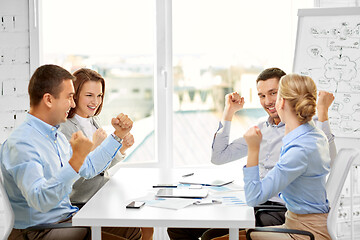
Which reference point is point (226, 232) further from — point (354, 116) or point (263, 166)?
point (354, 116)

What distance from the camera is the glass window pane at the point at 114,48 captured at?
3711 mm

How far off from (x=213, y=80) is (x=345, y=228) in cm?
162

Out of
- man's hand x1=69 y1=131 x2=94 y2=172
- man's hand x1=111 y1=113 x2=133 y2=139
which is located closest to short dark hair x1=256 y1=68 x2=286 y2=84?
man's hand x1=111 y1=113 x2=133 y2=139

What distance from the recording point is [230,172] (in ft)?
9.53

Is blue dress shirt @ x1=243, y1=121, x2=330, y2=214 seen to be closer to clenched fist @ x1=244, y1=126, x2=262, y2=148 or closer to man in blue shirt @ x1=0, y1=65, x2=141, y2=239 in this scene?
clenched fist @ x1=244, y1=126, x2=262, y2=148

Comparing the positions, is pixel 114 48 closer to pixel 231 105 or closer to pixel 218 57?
pixel 218 57

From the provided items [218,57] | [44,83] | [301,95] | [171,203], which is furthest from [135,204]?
[218,57]

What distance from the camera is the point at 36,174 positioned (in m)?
1.95

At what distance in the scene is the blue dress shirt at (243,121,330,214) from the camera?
1.95m

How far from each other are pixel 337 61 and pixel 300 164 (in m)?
1.54

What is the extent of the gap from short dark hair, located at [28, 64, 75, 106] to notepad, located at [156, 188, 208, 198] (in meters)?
0.66

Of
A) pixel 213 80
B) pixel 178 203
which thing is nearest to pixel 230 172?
pixel 178 203

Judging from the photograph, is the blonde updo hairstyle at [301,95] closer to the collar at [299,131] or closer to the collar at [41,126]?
the collar at [299,131]

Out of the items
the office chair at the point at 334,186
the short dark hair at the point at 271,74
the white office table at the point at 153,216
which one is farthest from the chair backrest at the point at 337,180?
the short dark hair at the point at 271,74
